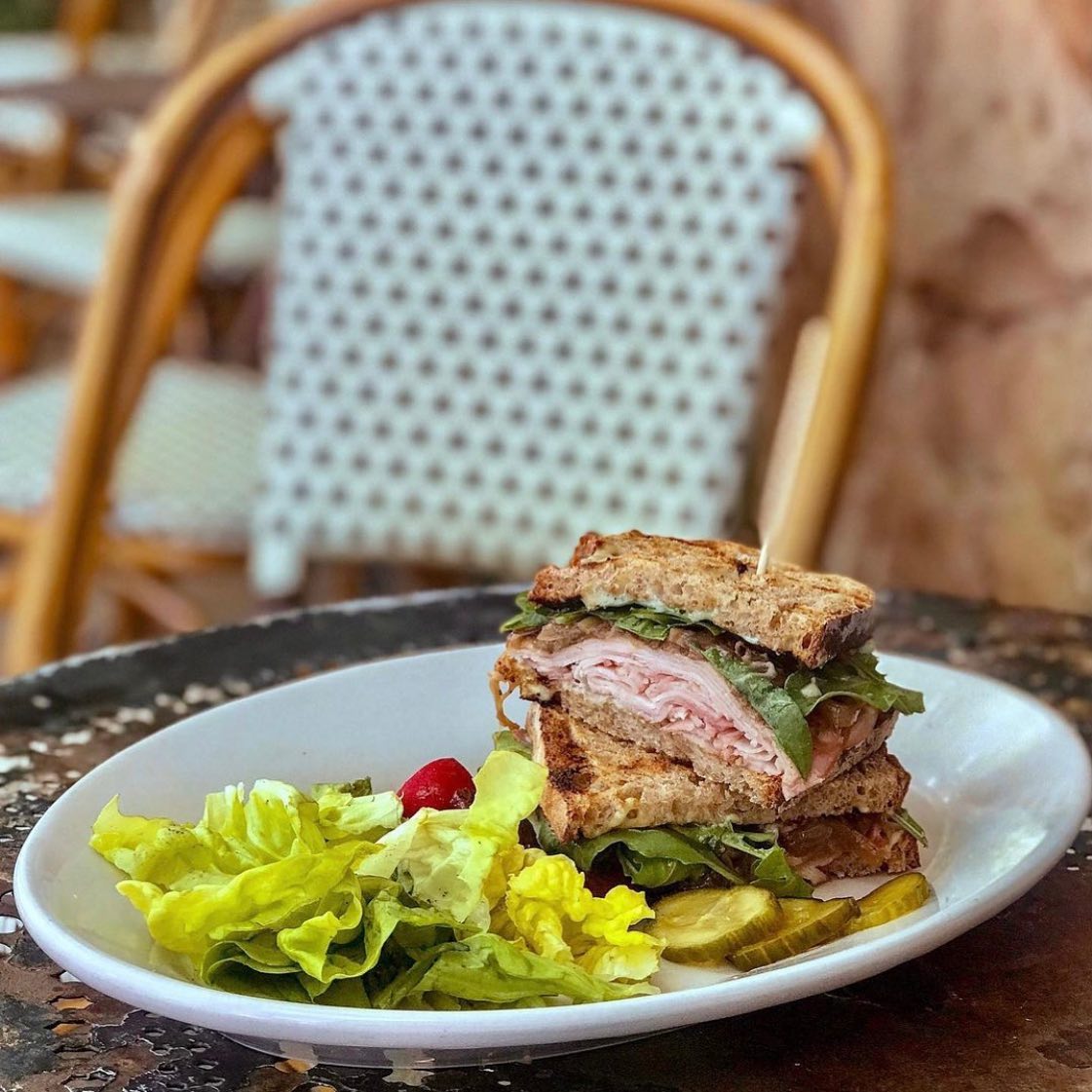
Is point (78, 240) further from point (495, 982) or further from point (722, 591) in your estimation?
point (495, 982)

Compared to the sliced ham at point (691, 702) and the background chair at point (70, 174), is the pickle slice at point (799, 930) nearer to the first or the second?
the sliced ham at point (691, 702)

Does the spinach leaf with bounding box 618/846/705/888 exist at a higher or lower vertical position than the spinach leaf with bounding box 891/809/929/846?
lower

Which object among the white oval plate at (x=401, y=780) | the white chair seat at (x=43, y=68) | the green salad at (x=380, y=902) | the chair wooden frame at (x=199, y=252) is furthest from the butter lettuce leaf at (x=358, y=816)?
the white chair seat at (x=43, y=68)

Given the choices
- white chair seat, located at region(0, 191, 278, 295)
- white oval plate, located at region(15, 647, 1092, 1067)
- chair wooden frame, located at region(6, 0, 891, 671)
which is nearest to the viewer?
white oval plate, located at region(15, 647, 1092, 1067)

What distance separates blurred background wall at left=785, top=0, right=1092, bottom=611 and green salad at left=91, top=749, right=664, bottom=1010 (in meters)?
1.34

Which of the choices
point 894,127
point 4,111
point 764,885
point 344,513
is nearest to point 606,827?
point 764,885

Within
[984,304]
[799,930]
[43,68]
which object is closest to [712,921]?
[799,930]

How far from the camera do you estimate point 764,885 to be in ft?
2.77

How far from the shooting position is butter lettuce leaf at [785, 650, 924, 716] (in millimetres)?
880

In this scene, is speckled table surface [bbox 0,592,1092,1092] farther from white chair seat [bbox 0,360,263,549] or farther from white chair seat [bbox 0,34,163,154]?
white chair seat [bbox 0,34,163,154]

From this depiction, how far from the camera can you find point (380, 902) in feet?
2.38

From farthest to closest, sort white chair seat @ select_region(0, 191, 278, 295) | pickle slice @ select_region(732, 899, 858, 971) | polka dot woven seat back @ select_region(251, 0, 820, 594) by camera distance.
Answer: white chair seat @ select_region(0, 191, 278, 295), polka dot woven seat back @ select_region(251, 0, 820, 594), pickle slice @ select_region(732, 899, 858, 971)

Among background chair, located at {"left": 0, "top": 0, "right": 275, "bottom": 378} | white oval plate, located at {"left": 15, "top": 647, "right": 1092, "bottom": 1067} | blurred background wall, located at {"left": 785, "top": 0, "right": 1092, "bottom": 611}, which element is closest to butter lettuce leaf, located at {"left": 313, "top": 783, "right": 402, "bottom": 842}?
white oval plate, located at {"left": 15, "top": 647, "right": 1092, "bottom": 1067}

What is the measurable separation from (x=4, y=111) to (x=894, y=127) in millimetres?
3503
